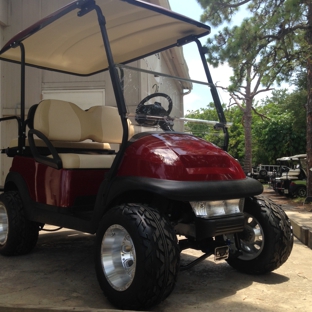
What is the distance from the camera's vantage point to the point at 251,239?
3.79 meters

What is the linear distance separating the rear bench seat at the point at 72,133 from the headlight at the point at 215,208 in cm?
94

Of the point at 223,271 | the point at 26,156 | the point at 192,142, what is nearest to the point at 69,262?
the point at 26,156

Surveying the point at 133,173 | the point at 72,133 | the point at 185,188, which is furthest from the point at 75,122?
the point at 185,188

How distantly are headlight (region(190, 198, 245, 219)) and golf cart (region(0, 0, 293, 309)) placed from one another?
0.03 feet

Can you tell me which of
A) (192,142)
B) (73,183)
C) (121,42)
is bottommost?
(73,183)

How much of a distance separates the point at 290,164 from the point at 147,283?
17420 millimetres

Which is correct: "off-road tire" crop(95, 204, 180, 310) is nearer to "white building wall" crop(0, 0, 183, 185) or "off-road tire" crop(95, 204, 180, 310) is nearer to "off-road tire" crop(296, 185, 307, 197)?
"white building wall" crop(0, 0, 183, 185)

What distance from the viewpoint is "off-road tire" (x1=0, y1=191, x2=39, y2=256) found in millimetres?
4359

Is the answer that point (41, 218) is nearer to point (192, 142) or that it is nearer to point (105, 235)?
point (105, 235)

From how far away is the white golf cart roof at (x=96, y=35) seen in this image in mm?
3758

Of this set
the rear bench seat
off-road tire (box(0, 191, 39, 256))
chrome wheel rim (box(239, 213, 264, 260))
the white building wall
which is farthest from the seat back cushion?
the white building wall

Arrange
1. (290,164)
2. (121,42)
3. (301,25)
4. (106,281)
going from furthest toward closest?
(290,164) < (301,25) < (121,42) < (106,281)

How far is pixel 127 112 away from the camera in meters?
3.39

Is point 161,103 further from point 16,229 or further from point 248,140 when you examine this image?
point 248,140
